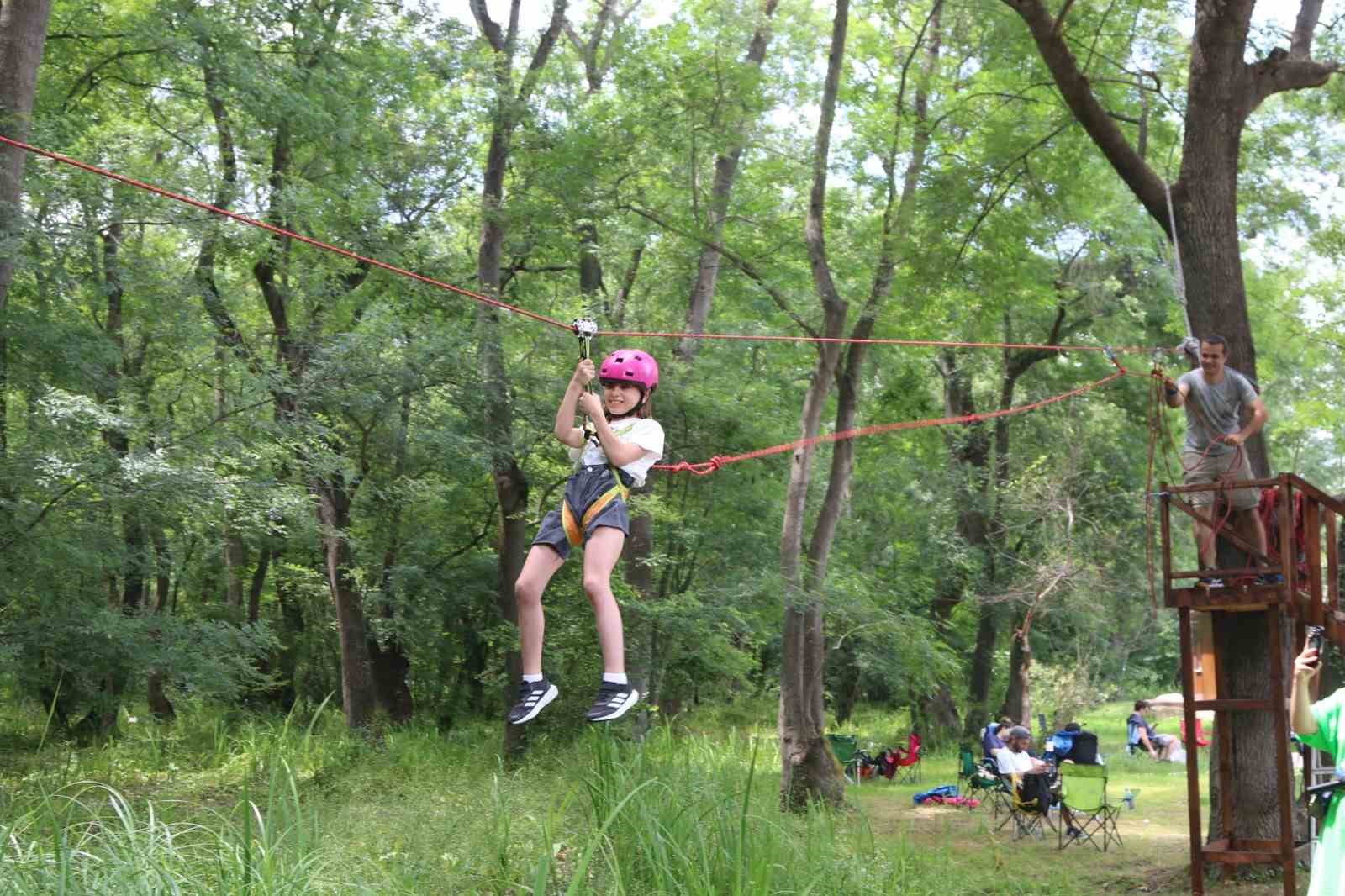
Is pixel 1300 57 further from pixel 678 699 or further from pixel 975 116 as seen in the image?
pixel 678 699

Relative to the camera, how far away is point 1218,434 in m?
9.18

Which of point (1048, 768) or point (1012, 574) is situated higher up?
point (1012, 574)

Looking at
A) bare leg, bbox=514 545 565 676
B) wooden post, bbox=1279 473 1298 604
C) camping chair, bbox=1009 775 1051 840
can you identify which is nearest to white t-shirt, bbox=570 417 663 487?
bare leg, bbox=514 545 565 676

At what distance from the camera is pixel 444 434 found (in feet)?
46.6

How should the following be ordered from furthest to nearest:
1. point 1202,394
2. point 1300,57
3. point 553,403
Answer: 1. point 553,403
2. point 1300,57
3. point 1202,394

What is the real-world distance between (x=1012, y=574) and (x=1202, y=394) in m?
14.5

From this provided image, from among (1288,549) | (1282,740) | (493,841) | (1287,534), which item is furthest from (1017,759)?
(493,841)

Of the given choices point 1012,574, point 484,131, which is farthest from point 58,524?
point 1012,574

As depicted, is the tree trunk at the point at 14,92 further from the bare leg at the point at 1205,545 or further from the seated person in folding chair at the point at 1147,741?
the seated person in folding chair at the point at 1147,741

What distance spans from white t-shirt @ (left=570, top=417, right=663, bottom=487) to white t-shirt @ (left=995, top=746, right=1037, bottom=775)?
32.2 feet

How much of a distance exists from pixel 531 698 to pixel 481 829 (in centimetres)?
222

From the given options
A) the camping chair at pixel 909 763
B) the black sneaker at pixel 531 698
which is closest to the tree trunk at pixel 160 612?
the black sneaker at pixel 531 698

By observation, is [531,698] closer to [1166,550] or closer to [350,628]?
[1166,550]

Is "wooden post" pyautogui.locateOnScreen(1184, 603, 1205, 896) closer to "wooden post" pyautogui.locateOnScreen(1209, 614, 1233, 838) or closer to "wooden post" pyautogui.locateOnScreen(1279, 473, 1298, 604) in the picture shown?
"wooden post" pyautogui.locateOnScreen(1209, 614, 1233, 838)
